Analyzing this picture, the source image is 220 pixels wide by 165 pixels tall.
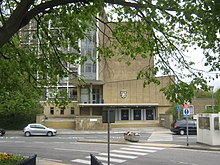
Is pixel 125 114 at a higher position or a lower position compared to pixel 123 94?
lower

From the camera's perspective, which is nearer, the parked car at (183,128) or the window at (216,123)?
the window at (216,123)

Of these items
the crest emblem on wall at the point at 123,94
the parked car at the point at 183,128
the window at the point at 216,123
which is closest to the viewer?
the window at the point at 216,123

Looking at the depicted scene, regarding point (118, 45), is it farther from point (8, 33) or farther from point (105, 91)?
point (105, 91)

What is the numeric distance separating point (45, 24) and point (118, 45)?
8.49ft

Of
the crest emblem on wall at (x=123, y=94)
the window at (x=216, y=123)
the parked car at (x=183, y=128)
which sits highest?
the crest emblem on wall at (x=123, y=94)

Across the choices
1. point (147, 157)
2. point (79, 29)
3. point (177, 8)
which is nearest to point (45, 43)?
point (79, 29)

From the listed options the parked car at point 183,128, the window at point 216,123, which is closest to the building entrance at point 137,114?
the parked car at point 183,128

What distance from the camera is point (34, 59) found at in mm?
10844

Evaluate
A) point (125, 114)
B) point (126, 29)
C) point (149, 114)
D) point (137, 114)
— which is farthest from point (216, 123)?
point (125, 114)

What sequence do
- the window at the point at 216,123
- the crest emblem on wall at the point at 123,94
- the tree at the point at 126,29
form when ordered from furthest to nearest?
the crest emblem on wall at the point at 123,94, the window at the point at 216,123, the tree at the point at 126,29

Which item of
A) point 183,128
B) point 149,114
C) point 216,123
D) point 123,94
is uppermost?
point 123,94

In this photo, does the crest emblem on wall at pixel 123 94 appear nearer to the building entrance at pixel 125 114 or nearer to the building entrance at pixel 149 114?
the building entrance at pixel 125 114

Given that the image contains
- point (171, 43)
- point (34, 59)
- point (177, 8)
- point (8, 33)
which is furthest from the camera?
point (34, 59)

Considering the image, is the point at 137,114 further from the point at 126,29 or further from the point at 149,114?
the point at 126,29
